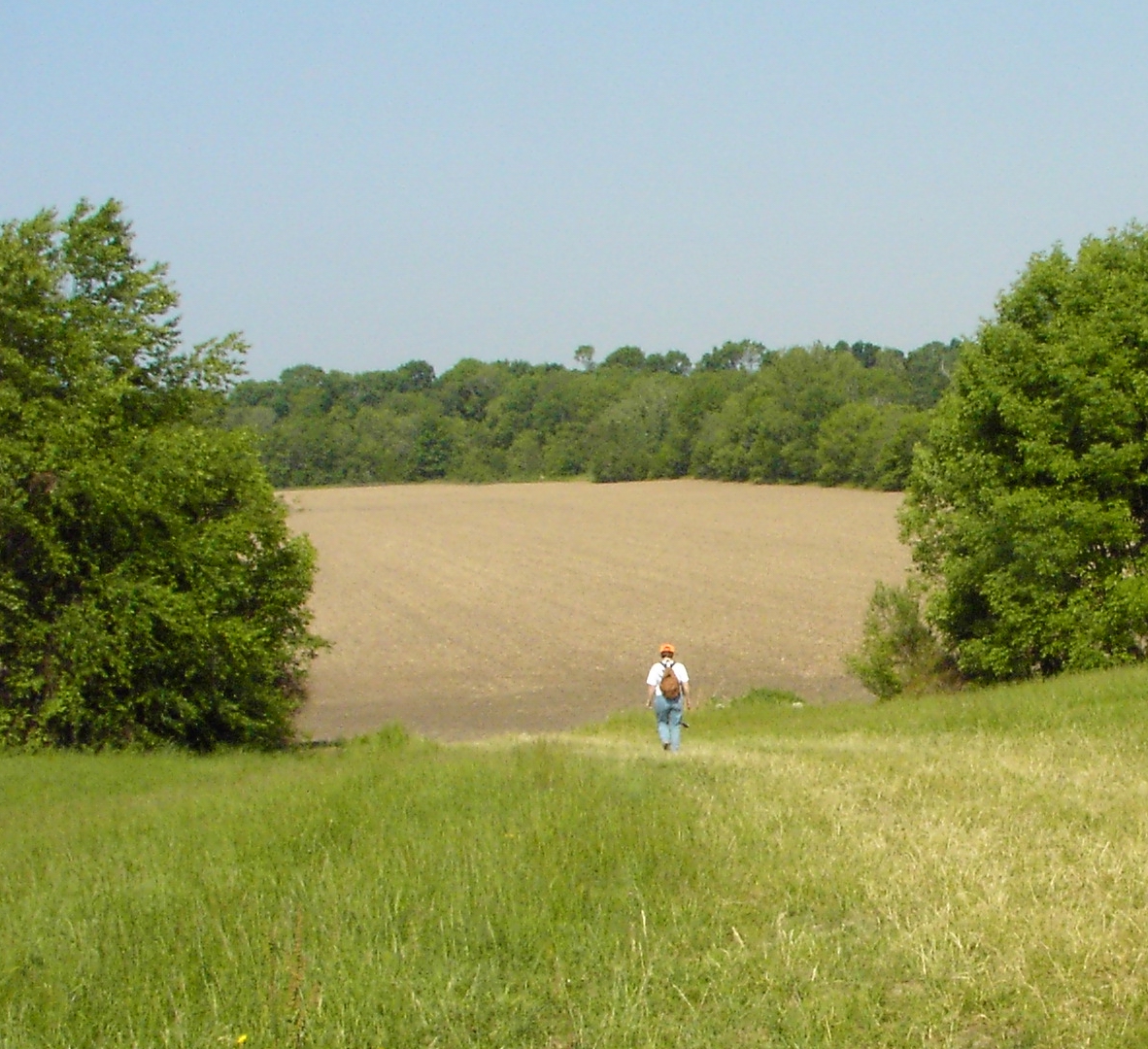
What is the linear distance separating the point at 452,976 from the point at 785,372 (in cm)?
12685

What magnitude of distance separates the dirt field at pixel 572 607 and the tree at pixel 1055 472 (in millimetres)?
8949

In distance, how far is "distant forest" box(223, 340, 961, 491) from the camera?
376ft

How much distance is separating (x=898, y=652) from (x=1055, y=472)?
24.7 feet

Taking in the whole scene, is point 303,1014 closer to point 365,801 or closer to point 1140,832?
point 365,801

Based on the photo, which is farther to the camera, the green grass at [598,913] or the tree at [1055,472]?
the tree at [1055,472]

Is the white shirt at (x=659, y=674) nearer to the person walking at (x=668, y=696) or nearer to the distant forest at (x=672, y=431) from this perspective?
the person walking at (x=668, y=696)

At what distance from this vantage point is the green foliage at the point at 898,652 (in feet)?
103

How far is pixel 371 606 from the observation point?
2125 inches

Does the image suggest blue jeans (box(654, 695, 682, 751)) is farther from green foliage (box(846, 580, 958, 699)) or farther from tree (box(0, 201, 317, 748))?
green foliage (box(846, 580, 958, 699))

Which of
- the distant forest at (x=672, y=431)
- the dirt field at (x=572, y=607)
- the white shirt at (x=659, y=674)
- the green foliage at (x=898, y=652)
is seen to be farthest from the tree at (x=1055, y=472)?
the distant forest at (x=672, y=431)

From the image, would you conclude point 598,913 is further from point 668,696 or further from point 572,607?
point 572,607

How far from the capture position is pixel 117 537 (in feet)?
75.0

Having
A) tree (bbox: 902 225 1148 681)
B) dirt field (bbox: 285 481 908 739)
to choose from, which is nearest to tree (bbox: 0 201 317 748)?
dirt field (bbox: 285 481 908 739)

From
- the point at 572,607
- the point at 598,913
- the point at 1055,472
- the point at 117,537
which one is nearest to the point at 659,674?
the point at 598,913
